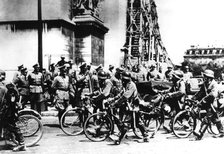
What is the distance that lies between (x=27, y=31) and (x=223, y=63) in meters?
15.0

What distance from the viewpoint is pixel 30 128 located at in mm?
8258

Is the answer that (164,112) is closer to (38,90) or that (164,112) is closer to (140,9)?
(38,90)

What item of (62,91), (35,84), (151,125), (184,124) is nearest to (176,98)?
(184,124)

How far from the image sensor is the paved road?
24.8ft

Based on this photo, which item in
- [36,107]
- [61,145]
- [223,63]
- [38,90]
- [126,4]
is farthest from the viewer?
[126,4]

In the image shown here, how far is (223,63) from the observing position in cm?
2723

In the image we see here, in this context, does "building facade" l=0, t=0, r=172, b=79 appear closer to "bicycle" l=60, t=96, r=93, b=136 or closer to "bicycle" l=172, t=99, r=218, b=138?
"bicycle" l=60, t=96, r=93, b=136

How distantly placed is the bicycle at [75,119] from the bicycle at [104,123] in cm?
73

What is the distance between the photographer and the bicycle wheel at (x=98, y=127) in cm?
851

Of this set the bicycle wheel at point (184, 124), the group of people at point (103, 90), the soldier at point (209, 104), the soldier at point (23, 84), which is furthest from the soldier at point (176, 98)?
the soldier at point (23, 84)

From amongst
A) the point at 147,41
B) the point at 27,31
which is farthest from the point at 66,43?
the point at 147,41

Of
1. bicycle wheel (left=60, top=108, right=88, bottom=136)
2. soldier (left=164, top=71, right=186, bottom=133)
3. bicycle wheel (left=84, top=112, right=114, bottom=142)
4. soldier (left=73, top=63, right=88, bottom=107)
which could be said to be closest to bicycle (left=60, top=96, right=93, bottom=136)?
bicycle wheel (left=60, top=108, right=88, bottom=136)

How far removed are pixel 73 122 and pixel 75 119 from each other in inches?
7.8

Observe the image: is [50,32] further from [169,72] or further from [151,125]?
[151,125]
